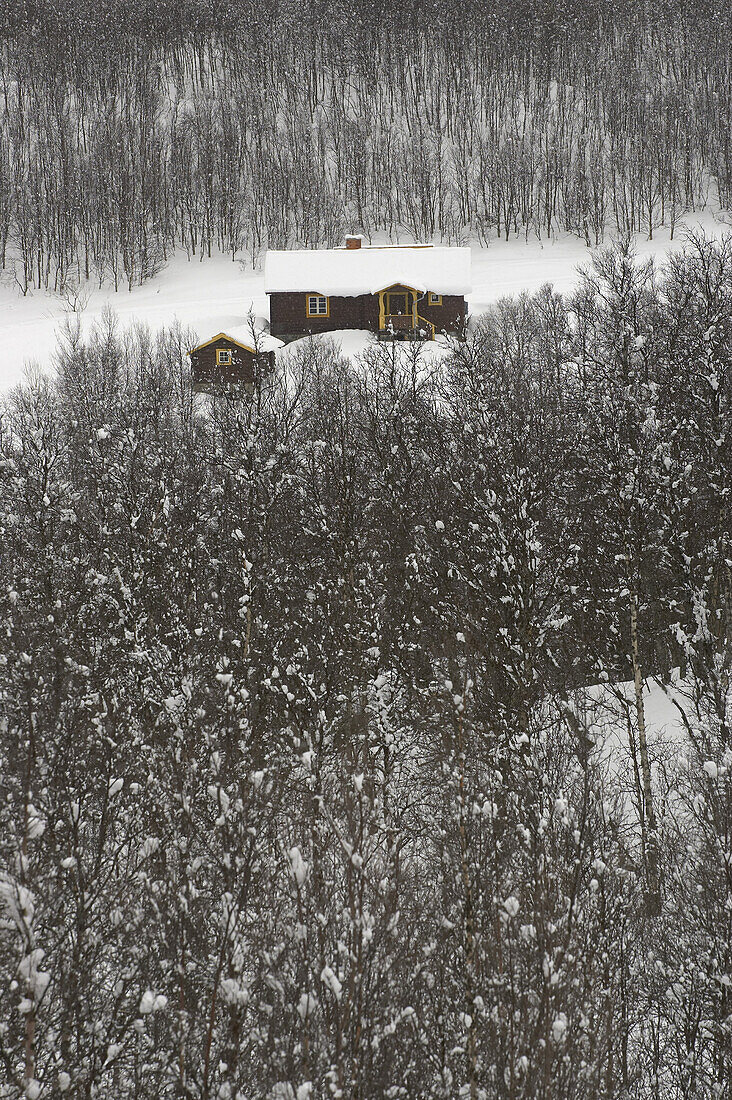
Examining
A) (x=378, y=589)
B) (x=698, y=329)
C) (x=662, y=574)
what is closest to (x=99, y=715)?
(x=378, y=589)

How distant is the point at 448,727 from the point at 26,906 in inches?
486

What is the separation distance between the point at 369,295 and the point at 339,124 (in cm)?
5808

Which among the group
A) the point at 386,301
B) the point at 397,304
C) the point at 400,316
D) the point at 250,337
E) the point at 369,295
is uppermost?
the point at 369,295

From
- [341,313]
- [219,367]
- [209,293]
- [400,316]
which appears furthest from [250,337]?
[209,293]

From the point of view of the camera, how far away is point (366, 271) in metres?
51.3

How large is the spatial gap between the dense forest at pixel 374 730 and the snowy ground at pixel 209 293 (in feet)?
32.9

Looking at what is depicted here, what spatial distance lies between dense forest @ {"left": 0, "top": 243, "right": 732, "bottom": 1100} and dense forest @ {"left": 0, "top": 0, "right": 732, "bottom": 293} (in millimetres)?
46479

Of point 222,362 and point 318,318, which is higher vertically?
point 318,318

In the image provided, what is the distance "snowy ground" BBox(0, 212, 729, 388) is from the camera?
5109 cm

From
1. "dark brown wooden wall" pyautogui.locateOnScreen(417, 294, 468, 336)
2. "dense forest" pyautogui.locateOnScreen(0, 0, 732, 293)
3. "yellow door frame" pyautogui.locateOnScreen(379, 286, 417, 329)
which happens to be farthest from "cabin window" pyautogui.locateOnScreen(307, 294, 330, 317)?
"dense forest" pyautogui.locateOnScreen(0, 0, 732, 293)

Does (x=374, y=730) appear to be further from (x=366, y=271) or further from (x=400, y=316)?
(x=366, y=271)

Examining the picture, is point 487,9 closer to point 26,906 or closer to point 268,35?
point 268,35

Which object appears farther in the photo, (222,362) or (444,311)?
(444,311)

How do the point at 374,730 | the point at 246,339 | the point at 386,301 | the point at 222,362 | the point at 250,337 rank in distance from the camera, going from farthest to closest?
the point at 386,301 < the point at 250,337 < the point at 246,339 < the point at 222,362 < the point at 374,730
